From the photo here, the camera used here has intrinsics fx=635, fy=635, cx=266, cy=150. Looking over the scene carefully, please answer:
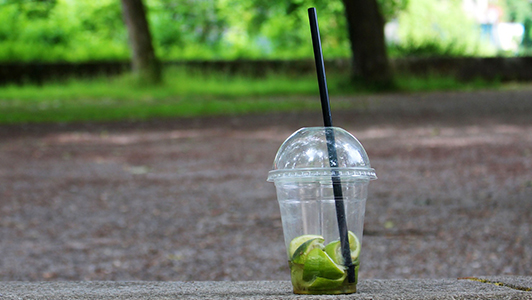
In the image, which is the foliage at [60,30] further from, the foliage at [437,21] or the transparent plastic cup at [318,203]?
the transparent plastic cup at [318,203]

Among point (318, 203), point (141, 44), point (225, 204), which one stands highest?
point (141, 44)

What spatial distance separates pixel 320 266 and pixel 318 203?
216 millimetres

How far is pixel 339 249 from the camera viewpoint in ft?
5.42

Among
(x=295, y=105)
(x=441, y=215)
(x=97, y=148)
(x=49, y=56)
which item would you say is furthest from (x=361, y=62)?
(x=441, y=215)

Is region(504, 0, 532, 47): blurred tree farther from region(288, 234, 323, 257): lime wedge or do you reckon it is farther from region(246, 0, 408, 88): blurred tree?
region(288, 234, 323, 257): lime wedge

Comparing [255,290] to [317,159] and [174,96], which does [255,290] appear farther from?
[174,96]

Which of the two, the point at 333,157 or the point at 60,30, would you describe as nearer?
the point at 333,157

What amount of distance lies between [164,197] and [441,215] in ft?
9.21

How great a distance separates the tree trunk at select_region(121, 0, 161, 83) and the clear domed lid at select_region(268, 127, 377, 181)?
55.7 ft

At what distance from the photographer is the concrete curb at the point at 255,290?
1531 millimetres

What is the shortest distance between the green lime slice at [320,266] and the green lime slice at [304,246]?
17 millimetres

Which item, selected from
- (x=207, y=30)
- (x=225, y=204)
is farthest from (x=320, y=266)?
(x=207, y=30)

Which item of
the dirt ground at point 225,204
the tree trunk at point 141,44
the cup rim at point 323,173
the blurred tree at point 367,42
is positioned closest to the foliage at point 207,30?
the blurred tree at point 367,42

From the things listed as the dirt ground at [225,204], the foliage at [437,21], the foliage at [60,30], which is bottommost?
the dirt ground at [225,204]
